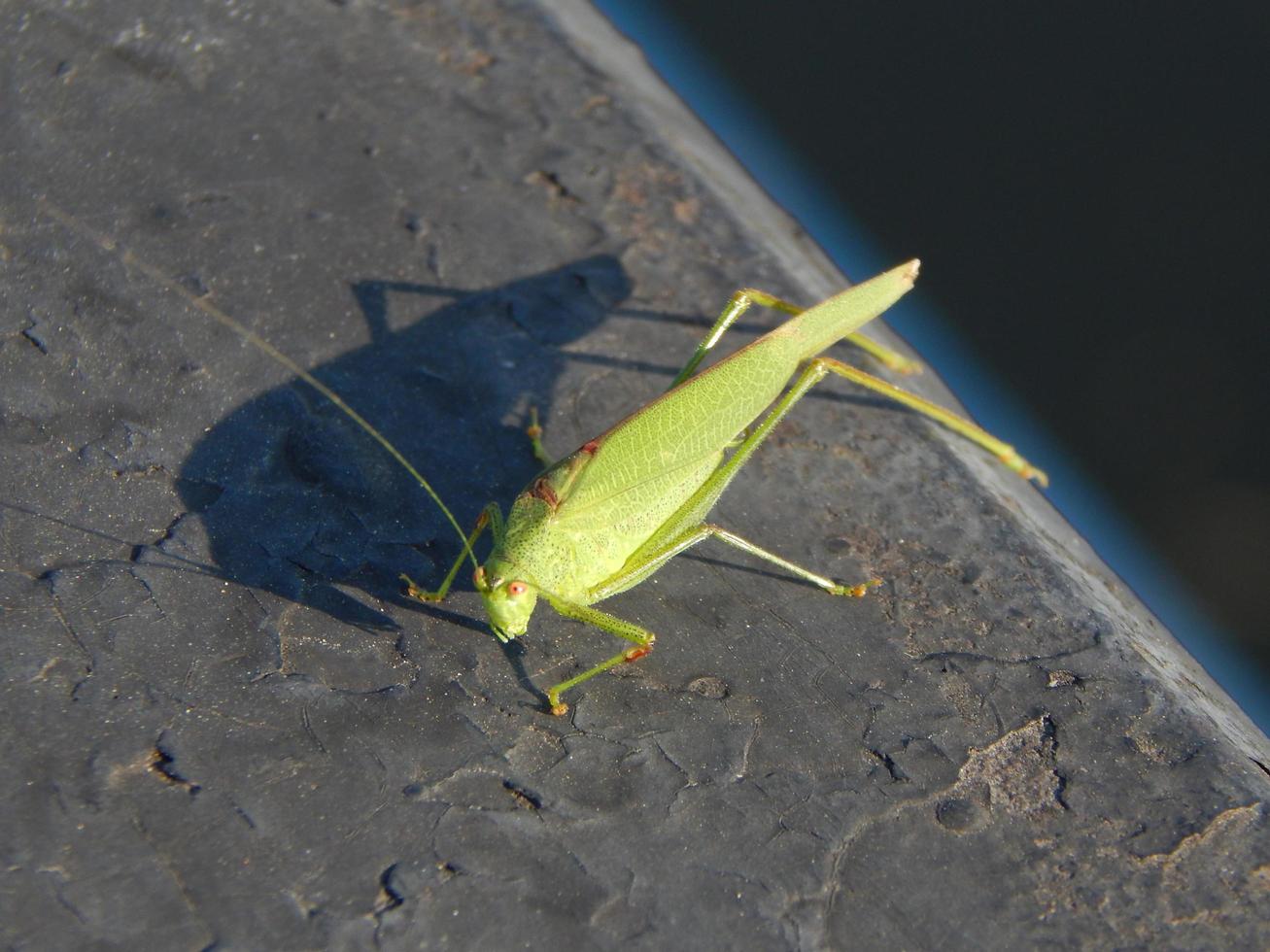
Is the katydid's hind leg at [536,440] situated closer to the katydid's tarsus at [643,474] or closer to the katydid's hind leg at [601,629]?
the katydid's tarsus at [643,474]

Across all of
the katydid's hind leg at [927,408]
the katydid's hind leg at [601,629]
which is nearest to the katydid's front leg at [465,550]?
the katydid's hind leg at [601,629]

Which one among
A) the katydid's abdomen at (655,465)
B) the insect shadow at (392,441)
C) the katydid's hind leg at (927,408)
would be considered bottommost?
the insect shadow at (392,441)

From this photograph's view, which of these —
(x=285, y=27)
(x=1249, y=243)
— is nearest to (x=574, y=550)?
(x=285, y=27)

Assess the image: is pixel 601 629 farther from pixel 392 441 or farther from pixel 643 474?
pixel 392 441

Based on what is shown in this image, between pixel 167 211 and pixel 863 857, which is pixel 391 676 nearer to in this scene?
pixel 863 857

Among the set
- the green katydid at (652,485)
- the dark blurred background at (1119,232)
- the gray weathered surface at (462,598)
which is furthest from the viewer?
the dark blurred background at (1119,232)

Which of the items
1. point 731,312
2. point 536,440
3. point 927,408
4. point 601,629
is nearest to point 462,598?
point 601,629

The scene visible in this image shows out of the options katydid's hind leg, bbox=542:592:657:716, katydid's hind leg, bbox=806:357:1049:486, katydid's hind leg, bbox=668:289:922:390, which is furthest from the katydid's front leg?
katydid's hind leg, bbox=806:357:1049:486
